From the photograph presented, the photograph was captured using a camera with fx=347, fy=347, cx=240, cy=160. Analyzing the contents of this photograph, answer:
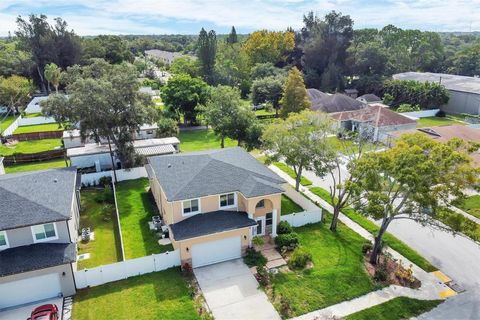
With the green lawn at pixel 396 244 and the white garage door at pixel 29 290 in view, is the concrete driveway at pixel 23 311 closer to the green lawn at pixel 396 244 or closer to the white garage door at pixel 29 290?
the white garage door at pixel 29 290

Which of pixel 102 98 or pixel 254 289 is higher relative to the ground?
pixel 102 98

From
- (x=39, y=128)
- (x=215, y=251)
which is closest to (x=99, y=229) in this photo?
(x=215, y=251)

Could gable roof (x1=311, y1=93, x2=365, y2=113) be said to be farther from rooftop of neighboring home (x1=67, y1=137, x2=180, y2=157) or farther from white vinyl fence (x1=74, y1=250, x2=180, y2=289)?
white vinyl fence (x1=74, y1=250, x2=180, y2=289)

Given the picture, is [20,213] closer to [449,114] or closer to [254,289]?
[254,289]

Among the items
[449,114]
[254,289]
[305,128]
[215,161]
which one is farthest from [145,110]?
[449,114]

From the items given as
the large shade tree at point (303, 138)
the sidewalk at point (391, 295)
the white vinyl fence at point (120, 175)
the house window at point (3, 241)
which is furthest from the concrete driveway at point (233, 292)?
the white vinyl fence at point (120, 175)

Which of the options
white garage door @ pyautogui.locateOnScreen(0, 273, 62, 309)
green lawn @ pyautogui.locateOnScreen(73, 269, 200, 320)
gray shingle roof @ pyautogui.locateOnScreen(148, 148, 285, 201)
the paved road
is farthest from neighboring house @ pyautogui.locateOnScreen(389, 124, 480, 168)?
white garage door @ pyautogui.locateOnScreen(0, 273, 62, 309)
